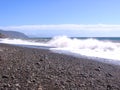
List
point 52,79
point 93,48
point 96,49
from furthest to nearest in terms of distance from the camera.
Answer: point 93,48 < point 96,49 < point 52,79

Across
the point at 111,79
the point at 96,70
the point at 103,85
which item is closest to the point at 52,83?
the point at 103,85

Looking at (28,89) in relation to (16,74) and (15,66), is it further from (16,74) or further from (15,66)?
(15,66)

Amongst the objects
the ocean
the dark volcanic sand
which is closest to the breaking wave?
the ocean

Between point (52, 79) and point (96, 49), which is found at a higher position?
point (96, 49)

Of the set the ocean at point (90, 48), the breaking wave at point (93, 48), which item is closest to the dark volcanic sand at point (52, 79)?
the ocean at point (90, 48)

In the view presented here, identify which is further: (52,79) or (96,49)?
(96,49)

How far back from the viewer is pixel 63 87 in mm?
→ 8406

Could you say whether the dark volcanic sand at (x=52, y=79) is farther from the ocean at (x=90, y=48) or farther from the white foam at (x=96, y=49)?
the white foam at (x=96, y=49)

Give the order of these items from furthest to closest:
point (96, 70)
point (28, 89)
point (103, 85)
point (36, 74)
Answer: point (96, 70) < point (36, 74) < point (103, 85) < point (28, 89)

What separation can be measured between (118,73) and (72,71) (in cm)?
197

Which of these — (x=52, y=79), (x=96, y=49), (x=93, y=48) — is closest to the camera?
(x=52, y=79)

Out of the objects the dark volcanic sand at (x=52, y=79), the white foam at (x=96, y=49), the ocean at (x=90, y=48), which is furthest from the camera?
the white foam at (x=96, y=49)

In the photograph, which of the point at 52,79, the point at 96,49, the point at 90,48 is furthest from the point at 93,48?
the point at 52,79

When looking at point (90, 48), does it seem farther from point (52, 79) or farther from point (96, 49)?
point (52, 79)
